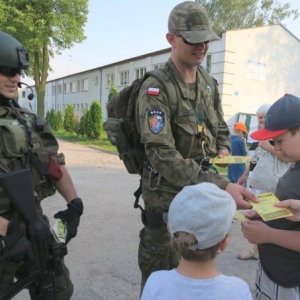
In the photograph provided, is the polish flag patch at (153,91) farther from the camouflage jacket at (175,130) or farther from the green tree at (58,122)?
the green tree at (58,122)

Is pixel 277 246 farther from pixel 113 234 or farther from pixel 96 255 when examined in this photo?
pixel 113 234

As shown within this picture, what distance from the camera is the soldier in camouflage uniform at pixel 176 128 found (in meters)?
2.10

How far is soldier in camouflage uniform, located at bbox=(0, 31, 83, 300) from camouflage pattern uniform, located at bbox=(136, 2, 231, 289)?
524 mm

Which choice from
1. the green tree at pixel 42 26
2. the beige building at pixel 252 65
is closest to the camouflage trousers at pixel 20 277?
the beige building at pixel 252 65

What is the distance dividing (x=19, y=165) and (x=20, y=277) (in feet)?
2.46

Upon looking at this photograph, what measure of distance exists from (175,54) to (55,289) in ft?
5.60

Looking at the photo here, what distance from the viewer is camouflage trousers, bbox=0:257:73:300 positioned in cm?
213

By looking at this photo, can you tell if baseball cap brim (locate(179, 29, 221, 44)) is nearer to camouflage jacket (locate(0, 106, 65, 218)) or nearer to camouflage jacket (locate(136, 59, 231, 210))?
camouflage jacket (locate(136, 59, 231, 210))

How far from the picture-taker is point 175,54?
235 cm

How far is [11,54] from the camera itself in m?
2.09

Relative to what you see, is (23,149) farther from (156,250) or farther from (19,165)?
(156,250)

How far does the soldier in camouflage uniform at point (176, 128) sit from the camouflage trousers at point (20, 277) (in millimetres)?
525

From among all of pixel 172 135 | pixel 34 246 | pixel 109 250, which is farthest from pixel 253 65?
pixel 34 246

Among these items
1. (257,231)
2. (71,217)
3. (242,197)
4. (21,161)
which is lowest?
(71,217)
